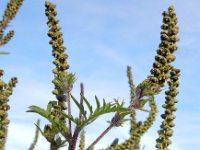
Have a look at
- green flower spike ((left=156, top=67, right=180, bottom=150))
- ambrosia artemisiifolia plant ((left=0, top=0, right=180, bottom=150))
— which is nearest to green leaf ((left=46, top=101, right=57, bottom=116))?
ambrosia artemisiifolia plant ((left=0, top=0, right=180, bottom=150))

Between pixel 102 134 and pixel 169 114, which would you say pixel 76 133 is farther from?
pixel 169 114

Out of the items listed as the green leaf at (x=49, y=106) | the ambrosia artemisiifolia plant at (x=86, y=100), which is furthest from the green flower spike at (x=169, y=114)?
the green leaf at (x=49, y=106)

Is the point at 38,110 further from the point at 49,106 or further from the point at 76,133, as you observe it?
the point at 76,133

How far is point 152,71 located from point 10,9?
33.1 feet

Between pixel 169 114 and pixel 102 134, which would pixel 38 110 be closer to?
pixel 102 134

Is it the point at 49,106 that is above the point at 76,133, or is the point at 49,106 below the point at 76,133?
above

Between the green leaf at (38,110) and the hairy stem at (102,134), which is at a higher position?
the green leaf at (38,110)

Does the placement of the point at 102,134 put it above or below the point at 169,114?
below

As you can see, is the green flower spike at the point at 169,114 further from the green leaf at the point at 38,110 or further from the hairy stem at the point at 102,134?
the green leaf at the point at 38,110

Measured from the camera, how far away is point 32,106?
3.92 metres

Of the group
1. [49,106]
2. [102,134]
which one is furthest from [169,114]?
[49,106]

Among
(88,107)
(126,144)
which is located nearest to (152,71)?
(88,107)

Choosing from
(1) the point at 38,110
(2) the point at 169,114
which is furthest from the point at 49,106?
(2) the point at 169,114

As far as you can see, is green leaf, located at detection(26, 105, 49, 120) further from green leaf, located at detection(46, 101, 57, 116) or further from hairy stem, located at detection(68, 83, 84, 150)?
hairy stem, located at detection(68, 83, 84, 150)
